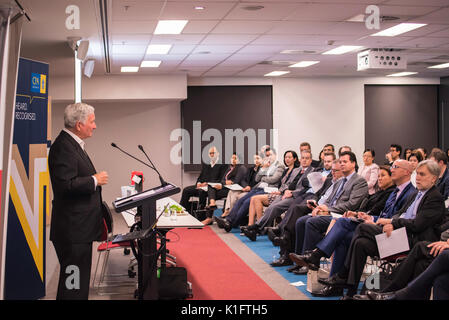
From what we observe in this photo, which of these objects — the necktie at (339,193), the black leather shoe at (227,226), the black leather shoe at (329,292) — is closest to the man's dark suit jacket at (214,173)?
the black leather shoe at (227,226)

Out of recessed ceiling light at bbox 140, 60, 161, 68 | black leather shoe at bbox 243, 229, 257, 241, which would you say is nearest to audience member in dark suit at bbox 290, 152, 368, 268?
black leather shoe at bbox 243, 229, 257, 241

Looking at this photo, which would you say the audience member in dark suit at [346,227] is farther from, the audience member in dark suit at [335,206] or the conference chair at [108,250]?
the conference chair at [108,250]

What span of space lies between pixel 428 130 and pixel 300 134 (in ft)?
10.7

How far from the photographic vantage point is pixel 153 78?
39.8ft

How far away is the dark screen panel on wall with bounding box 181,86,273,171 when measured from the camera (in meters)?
12.9

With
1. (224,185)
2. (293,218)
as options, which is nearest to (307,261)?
(293,218)

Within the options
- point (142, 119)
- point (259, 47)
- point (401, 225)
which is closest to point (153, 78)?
point (142, 119)

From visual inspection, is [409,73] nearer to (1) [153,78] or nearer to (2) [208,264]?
(1) [153,78]

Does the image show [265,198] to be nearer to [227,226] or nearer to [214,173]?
[227,226]

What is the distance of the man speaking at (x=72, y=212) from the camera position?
3436mm

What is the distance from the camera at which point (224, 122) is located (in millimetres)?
12969

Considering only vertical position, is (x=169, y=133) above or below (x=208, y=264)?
above

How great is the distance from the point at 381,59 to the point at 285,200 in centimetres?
304

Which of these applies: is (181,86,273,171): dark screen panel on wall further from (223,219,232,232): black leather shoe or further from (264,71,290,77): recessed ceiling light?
(223,219,232,232): black leather shoe
